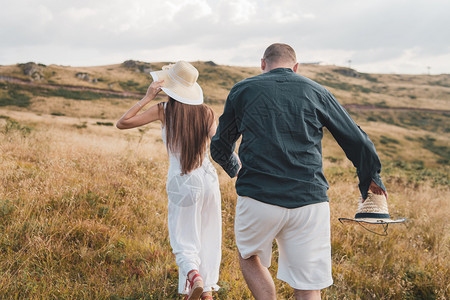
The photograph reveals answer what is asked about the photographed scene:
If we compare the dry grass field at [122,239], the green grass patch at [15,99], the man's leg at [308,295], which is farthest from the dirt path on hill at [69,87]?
the man's leg at [308,295]

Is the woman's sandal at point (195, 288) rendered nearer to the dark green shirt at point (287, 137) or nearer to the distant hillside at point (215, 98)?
the dark green shirt at point (287, 137)

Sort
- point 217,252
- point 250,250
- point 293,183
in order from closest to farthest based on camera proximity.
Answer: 1. point 293,183
2. point 250,250
3. point 217,252

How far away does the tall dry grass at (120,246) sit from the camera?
301 cm

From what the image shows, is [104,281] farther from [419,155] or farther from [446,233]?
[419,155]

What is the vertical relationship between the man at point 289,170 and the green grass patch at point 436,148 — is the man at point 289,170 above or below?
above

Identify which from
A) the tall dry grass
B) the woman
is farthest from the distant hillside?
the woman

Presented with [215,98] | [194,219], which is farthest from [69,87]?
[194,219]

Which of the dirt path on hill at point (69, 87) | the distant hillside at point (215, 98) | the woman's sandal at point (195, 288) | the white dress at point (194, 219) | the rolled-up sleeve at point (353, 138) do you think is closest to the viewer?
the rolled-up sleeve at point (353, 138)

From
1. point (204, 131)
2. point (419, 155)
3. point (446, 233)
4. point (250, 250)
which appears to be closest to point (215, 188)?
point (204, 131)

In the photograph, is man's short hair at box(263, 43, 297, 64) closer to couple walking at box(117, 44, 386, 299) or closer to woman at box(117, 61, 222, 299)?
couple walking at box(117, 44, 386, 299)

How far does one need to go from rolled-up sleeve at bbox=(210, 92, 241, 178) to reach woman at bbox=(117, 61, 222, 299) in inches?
16.9

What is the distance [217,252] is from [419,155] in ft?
154

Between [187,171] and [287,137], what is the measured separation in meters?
1.19

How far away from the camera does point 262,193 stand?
84.9 inches
